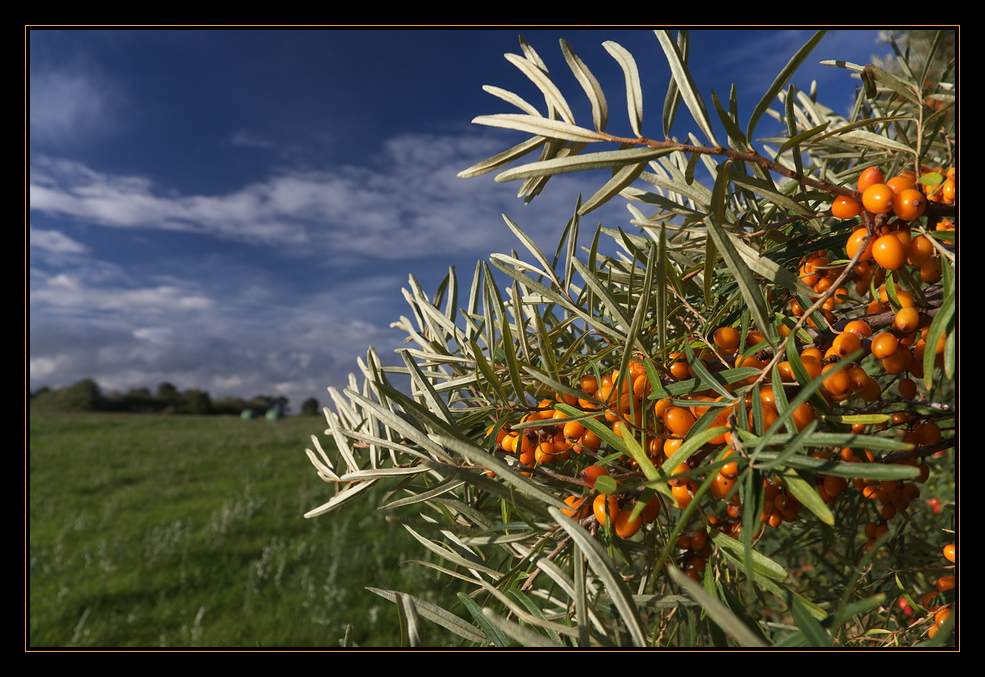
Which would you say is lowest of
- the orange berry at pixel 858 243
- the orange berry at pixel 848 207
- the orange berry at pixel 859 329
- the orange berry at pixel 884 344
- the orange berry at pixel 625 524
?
the orange berry at pixel 625 524

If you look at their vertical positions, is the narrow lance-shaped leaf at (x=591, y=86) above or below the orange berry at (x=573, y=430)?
above

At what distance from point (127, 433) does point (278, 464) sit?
3.73m

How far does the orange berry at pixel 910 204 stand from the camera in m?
0.41

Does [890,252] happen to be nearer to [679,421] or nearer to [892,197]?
[892,197]

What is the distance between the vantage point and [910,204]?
413 millimetres

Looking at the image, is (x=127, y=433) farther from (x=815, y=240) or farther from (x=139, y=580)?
(x=815, y=240)

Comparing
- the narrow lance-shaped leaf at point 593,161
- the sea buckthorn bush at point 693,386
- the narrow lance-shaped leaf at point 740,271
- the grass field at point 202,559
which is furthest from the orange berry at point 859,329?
the grass field at point 202,559

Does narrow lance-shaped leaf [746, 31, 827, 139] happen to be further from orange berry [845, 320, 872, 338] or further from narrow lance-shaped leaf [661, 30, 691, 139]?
orange berry [845, 320, 872, 338]

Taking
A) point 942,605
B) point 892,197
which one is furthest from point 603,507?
point 942,605

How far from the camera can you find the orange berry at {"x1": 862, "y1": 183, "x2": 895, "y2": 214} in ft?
1.39

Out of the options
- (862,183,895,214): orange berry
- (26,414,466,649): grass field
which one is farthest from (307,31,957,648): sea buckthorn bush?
(26,414,466,649): grass field

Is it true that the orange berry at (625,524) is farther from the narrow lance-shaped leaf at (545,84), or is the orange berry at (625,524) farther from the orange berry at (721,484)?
the narrow lance-shaped leaf at (545,84)

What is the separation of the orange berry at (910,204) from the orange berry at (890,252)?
0.7 inches

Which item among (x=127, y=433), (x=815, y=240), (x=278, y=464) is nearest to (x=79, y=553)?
(x=278, y=464)
